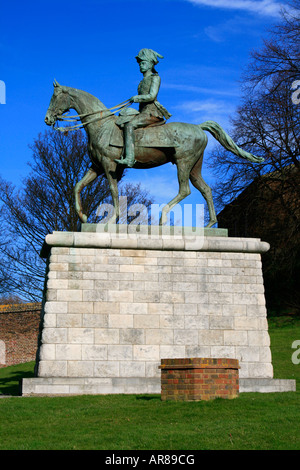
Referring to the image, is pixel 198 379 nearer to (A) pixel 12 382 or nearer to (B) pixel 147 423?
(B) pixel 147 423

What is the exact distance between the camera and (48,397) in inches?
421

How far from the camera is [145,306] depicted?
12438 mm

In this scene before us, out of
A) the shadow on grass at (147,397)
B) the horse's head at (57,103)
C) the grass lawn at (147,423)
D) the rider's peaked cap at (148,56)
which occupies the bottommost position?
the grass lawn at (147,423)

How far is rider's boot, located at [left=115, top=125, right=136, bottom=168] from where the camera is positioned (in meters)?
13.0

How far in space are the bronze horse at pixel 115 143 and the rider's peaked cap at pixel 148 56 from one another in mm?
1352

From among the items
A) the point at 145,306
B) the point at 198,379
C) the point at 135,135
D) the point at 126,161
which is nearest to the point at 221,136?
the point at 135,135

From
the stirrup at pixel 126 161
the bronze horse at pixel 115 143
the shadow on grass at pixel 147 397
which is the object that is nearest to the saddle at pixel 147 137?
the bronze horse at pixel 115 143

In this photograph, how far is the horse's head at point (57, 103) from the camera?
13.6 m

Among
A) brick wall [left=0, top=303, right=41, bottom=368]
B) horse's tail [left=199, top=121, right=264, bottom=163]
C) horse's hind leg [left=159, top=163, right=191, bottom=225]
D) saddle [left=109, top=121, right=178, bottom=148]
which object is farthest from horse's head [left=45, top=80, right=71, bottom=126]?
brick wall [left=0, top=303, right=41, bottom=368]

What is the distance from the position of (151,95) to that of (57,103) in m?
2.05

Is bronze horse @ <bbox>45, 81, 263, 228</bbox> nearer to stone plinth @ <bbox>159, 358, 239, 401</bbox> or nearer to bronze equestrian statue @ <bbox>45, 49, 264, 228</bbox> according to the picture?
bronze equestrian statue @ <bbox>45, 49, 264, 228</bbox>

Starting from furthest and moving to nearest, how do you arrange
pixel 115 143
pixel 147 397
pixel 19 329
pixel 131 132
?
pixel 19 329, pixel 115 143, pixel 131 132, pixel 147 397

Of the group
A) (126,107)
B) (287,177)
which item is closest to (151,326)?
(126,107)

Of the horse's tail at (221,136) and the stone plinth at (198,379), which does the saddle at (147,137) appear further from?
the stone plinth at (198,379)
